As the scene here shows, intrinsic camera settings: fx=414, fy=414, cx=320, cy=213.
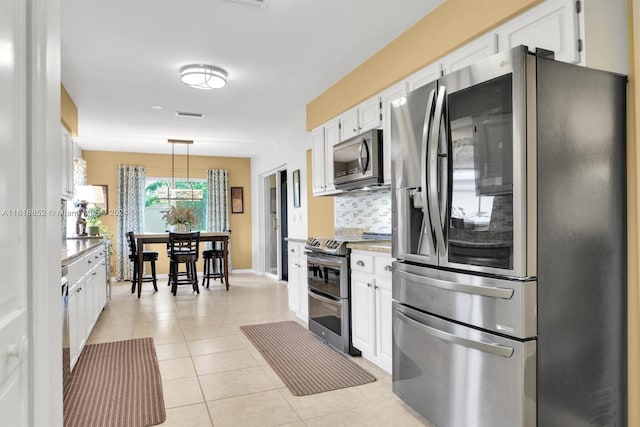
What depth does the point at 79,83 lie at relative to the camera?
412cm

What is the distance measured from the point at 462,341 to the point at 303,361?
1659mm

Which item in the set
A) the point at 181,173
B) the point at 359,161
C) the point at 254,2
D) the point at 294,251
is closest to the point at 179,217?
the point at 181,173

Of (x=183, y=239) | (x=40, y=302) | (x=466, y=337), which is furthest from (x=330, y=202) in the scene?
(x=40, y=302)

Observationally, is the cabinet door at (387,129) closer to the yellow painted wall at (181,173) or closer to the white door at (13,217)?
the white door at (13,217)

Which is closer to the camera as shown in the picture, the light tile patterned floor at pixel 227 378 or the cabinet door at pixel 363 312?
the light tile patterned floor at pixel 227 378

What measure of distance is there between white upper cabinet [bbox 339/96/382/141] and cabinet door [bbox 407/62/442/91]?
470 mm

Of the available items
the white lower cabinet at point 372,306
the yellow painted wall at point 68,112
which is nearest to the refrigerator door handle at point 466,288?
the white lower cabinet at point 372,306

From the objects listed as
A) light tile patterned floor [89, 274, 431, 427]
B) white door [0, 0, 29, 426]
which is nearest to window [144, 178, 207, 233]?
light tile patterned floor [89, 274, 431, 427]

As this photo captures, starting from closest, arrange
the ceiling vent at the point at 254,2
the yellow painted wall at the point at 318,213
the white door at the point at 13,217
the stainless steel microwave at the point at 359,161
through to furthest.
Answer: the white door at the point at 13,217
the ceiling vent at the point at 254,2
the stainless steel microwave at the point at 359,161
the yellow painted wall at the point at 318,213

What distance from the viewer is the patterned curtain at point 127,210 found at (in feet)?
25.6

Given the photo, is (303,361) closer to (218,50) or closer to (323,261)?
(323,261)

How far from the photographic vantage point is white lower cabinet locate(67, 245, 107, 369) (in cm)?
297

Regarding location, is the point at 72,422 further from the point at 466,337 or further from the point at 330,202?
the point at 330,202

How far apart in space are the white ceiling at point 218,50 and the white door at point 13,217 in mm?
2105
